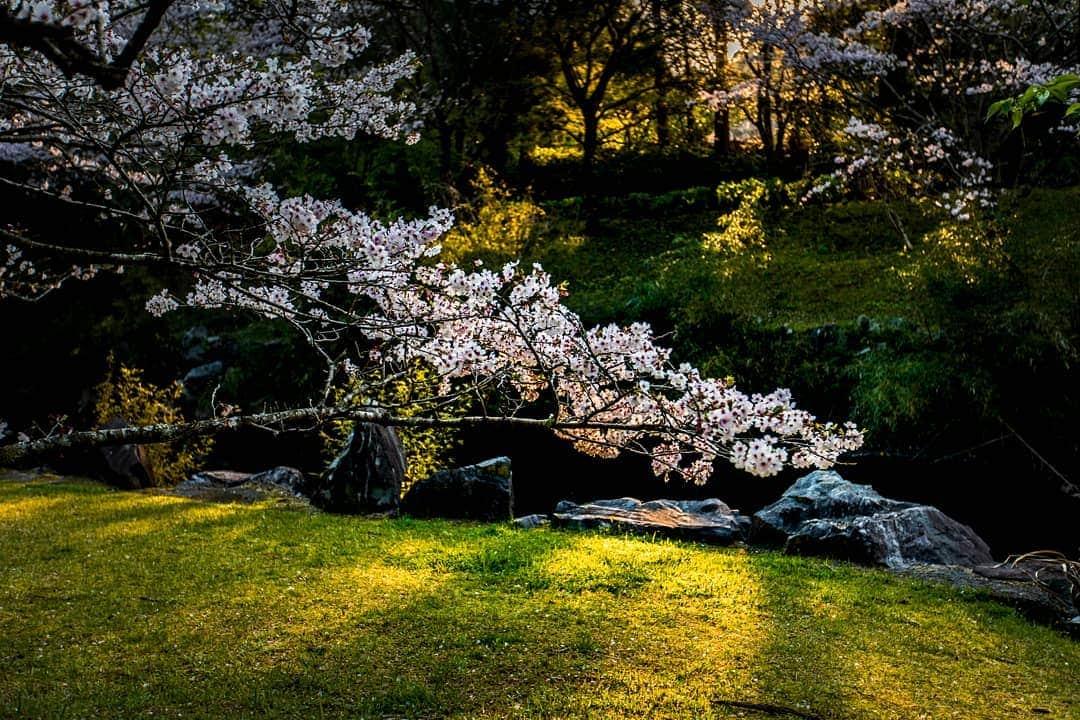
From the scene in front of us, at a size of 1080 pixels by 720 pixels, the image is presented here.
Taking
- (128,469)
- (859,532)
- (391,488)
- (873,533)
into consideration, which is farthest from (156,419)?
(873,533)

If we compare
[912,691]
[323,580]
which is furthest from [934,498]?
[323,580]

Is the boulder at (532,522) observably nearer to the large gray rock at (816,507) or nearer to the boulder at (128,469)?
the large gray rock at (816,507)

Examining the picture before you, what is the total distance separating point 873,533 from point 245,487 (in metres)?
7.71

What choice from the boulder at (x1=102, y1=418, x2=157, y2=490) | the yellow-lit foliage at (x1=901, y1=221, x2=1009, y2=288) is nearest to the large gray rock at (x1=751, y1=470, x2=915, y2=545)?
the yellow-lit foliage at (x1=901, y1=221, x2=1009, y2=288)

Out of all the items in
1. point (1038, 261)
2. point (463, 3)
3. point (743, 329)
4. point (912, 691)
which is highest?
point (463, 3)

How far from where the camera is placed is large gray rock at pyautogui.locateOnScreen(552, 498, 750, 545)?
791 cm

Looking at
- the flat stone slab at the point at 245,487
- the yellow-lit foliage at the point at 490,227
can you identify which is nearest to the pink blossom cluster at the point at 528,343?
the flat stone slab at the point at 245,487

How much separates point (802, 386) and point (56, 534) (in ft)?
31.7

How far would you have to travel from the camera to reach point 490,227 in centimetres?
1574

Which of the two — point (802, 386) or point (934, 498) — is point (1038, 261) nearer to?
point (802, 386)

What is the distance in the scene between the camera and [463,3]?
1773 centimetres

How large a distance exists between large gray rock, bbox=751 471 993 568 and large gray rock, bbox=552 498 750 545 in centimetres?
36

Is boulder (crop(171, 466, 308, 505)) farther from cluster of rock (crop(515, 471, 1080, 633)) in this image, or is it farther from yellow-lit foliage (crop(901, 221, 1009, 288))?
yellow-lit foliage (crop(901, 221, 1009, 288))

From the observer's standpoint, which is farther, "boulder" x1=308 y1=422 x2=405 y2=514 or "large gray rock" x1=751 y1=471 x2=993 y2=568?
"boulder" x1=308 y1=422 x2=405 y2=514
